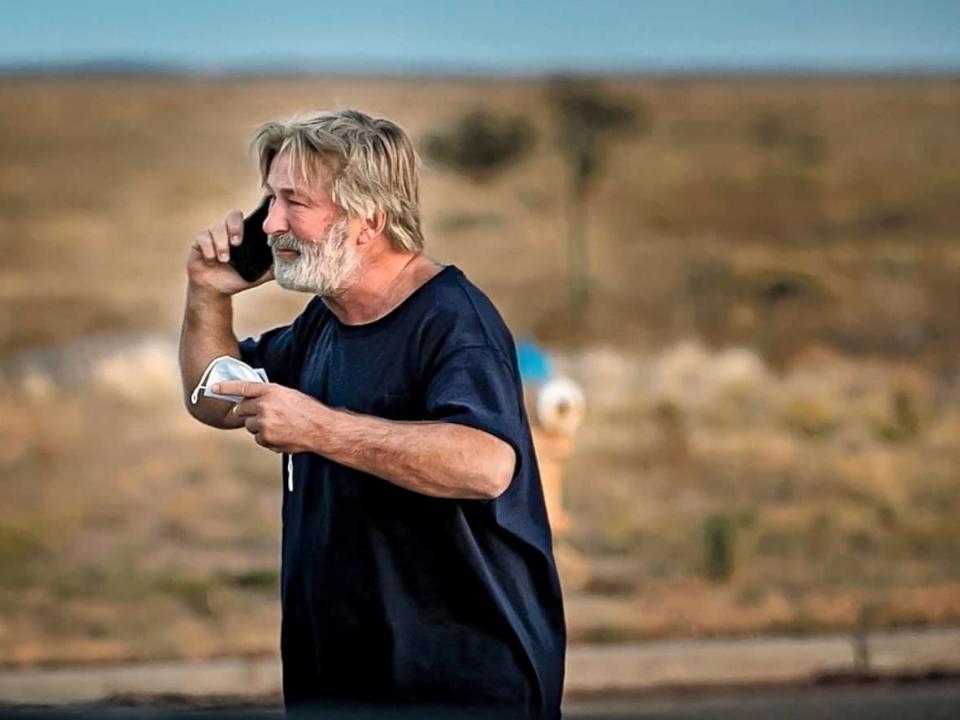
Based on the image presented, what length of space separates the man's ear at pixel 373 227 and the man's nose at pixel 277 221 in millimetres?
131

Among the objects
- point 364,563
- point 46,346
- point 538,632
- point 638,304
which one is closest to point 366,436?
point 364,563

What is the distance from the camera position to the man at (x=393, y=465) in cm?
310

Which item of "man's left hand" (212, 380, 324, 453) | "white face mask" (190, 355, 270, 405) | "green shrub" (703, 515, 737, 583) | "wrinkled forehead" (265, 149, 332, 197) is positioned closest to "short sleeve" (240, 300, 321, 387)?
"white face mask" (190, 355, 270, 405)

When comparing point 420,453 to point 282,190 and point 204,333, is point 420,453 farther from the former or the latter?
point 204,333

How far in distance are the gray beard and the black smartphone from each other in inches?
10.6

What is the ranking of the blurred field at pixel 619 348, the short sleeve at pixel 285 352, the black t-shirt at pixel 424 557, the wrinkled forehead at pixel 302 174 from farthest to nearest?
the blurred field at pixel 619 348, the short sleeve at pixel 285 352, the wrinkled forehead at pixel 302 174, the black t-shirt at pixel 424 557

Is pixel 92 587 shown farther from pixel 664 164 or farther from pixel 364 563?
pixel 664 164

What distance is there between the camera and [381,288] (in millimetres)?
3379

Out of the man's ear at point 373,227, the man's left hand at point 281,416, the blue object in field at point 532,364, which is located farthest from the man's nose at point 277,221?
the blue object in field at point 532,364

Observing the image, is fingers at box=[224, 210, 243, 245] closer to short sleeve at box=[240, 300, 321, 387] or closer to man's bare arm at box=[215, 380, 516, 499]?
short sleeve at box=[240, 300, 321, 387]

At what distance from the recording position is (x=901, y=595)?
28.6 feet

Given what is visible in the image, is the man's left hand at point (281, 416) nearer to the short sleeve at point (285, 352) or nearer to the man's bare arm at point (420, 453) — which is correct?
the man's bare arm at point (420, 453)

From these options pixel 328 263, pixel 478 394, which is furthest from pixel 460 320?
pixel 328 263

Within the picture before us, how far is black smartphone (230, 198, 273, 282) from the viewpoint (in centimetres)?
362
